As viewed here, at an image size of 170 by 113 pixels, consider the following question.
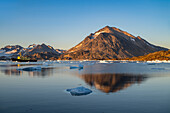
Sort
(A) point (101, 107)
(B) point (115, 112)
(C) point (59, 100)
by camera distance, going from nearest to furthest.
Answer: (B) point (115, 112), (A) point (101, 107), (C) point (59, 100)

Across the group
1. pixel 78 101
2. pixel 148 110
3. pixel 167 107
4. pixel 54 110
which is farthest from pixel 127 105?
pixel 54 110

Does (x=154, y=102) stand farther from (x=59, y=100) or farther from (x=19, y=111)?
(x=19, y=111)

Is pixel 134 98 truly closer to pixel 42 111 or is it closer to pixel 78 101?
pixel 78 101

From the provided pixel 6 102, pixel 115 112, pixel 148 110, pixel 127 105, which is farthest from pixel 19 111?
pixel 148 110

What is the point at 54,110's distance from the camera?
1559 centimetres

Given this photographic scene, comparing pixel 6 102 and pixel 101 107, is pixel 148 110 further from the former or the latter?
pixel 6 102

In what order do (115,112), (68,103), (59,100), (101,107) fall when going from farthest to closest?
(59,100)
(68,103)
(101,107)
(115,112)

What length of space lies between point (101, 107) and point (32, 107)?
5.82 m

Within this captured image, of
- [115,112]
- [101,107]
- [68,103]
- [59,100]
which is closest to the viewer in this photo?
[115,112]

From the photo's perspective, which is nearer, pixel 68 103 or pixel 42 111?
pixel 42 111

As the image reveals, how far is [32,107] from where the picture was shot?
1659 cm

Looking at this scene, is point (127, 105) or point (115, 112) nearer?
point (115, 112)

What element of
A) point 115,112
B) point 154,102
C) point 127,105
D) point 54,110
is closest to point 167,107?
point 154,102

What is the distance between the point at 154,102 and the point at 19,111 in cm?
1192
